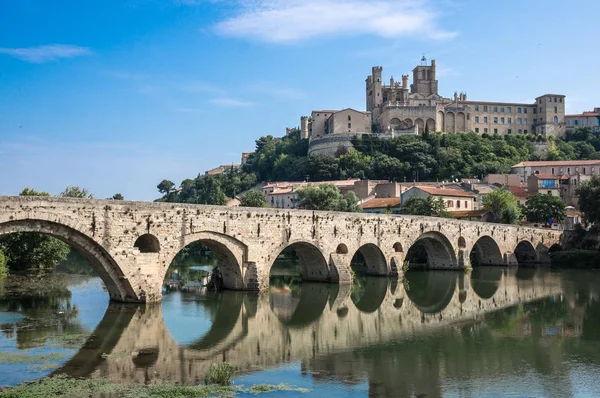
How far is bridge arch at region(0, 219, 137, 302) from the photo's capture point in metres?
19.0

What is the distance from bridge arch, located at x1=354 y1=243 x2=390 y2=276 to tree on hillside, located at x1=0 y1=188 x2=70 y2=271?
17.9 m

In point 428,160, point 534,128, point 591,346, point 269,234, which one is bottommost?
point 591,346

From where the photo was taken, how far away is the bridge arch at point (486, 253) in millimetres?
46256

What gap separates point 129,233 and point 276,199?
183 ft

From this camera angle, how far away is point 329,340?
19344 mm

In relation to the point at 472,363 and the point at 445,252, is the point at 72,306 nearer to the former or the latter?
the point at 472,363

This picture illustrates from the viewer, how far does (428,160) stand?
82500 millimetres

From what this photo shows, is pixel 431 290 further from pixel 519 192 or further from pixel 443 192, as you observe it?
pixel 519 192

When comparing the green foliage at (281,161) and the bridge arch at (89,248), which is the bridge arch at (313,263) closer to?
the bridge arch at (89,248)

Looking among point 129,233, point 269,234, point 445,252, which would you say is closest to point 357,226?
point 269,234

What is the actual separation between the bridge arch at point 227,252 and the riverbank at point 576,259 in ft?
106

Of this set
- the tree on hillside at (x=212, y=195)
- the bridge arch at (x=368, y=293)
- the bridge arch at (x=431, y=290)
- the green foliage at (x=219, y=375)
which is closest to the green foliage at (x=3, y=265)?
the bridge arch at (x=368, y=293)

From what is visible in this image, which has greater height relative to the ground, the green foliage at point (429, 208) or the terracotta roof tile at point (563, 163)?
the terracotta roof tile at point (563, 163)

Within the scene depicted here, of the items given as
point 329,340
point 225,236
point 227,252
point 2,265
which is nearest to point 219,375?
point 329,340
